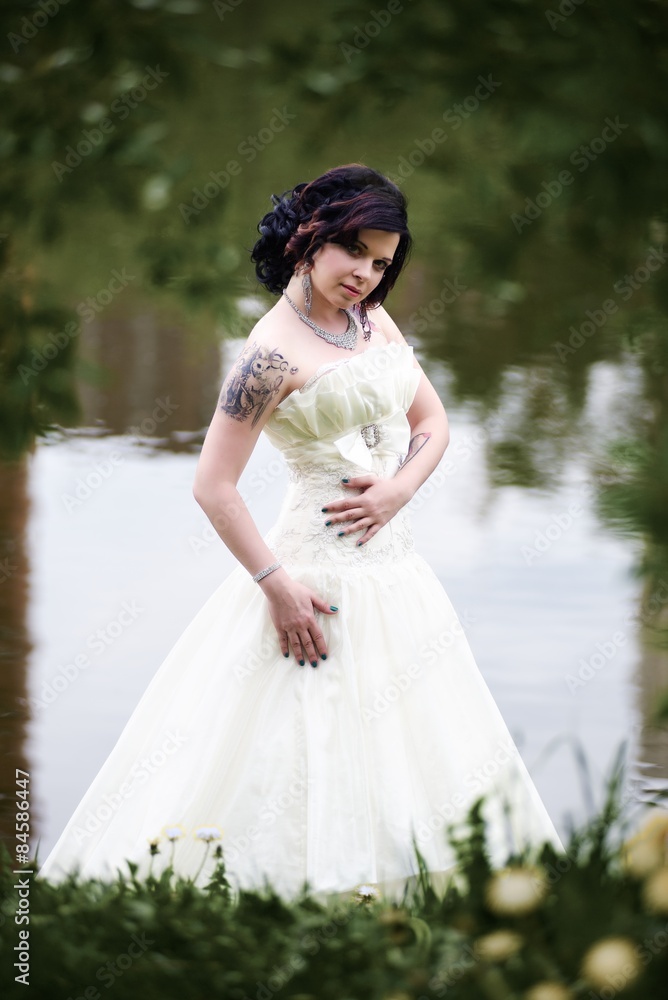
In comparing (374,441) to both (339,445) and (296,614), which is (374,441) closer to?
(339,445)

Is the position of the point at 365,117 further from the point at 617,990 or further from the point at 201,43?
the point at 617,990

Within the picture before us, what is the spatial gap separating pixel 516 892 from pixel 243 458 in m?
1.04

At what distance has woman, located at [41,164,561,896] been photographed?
2.49m

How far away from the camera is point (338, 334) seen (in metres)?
2.61

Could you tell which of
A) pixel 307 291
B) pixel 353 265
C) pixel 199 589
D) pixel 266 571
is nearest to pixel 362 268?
pixel 353 265

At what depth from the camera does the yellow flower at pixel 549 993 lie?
5.22 ft

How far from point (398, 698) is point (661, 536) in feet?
4.85

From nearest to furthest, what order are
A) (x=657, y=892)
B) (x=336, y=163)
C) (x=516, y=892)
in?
(x=657, y=892) → (x=516, y=892) → (x=336, y=163)

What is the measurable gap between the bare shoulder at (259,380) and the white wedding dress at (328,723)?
0.14ft

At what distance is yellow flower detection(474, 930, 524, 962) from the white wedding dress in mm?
634

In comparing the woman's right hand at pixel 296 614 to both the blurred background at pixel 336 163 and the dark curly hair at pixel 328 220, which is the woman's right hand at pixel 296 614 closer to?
the blurred background at pixel 336 163

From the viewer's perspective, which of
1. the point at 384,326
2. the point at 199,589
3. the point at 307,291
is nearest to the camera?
the point at 307,291

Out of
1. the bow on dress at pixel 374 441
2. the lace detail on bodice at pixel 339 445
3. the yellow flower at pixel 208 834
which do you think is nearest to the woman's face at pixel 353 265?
the lace detail on bodice at pixel 339 445

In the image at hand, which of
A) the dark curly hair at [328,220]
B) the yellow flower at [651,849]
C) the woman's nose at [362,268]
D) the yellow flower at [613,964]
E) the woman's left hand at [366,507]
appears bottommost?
the yellow flower at [613,964]
